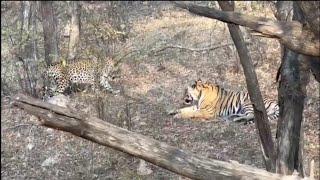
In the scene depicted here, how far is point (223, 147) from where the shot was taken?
759cm

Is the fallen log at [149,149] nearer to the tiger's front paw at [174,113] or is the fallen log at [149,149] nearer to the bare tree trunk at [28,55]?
the tiger's front paw at [174,113]

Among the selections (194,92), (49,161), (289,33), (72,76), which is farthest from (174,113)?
(289,33)

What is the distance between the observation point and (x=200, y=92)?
958 centimetres

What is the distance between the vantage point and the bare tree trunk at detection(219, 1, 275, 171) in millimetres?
4832

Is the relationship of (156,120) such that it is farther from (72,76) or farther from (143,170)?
(72,76)

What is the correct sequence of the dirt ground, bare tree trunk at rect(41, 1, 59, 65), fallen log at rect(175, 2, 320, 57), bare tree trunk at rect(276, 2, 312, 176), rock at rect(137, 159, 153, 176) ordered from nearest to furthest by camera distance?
fallen log at rect(175, 2, 320, 57)
bare tree trunk at rect(276, 2, 312, 176)
rock at rect(137, 159, 153, 176)
the dirt ground
bare tree trunk at rect(41, 1, 59, 65)

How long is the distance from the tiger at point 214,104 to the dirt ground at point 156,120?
22 cm

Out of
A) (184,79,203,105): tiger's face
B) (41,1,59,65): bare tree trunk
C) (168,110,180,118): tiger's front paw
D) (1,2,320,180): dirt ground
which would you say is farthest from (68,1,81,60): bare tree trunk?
(168,110,180,118): tiger's front paw

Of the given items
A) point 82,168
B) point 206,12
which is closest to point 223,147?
point 82,168

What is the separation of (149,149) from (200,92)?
6.56 metres

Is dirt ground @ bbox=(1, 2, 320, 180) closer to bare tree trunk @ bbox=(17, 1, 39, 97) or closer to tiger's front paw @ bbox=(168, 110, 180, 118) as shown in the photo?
tiger's front paw @ bbox=(168, 110, 180, 118)

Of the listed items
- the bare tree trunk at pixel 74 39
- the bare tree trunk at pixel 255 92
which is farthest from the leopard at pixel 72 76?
the bare tree trunk at pixel 255 92

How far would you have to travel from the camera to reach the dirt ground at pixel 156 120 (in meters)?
7.25

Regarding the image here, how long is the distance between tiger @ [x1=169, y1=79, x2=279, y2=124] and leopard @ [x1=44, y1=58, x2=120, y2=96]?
1326 mm
